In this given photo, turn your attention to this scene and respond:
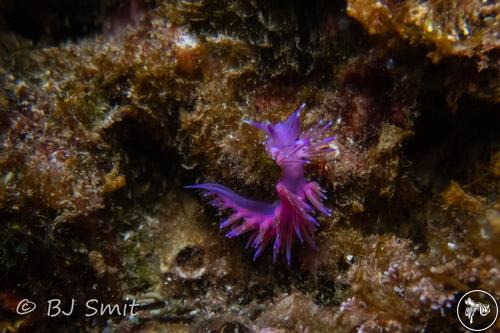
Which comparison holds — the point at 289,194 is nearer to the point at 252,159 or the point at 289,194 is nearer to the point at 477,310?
the point at 252,159

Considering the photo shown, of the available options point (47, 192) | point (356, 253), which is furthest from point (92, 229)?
point (356, 253)

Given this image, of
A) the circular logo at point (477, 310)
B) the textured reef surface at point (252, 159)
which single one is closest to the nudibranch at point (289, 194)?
the textured reef surface at point (252, 159)

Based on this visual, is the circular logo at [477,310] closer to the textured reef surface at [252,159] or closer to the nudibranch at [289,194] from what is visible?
the textured reef surface at [252,159]

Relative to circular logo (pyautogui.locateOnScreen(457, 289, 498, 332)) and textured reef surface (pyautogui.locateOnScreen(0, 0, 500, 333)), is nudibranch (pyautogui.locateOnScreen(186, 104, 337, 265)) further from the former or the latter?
circular logo (pyautogui.locateOnScreen(457, 289, 498, 332))

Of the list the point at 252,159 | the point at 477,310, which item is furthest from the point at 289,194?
the point at 477,310

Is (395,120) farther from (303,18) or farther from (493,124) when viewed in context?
(303,18)
